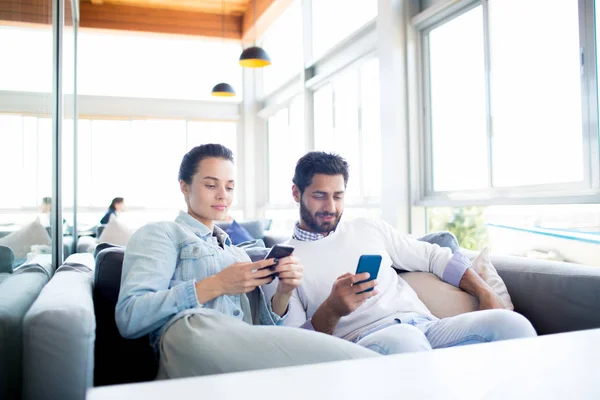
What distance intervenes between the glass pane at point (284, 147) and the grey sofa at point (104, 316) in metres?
5.88

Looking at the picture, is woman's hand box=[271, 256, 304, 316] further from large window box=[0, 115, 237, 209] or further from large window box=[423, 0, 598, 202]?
large window box=[0, 115, 237, 209]

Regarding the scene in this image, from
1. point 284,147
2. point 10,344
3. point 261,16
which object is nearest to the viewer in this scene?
point 10,344

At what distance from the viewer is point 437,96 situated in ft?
15.6

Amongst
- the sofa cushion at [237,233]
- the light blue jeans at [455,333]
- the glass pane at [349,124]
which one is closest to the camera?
the light blue jeans at [455,333]

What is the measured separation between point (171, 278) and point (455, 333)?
0.91m

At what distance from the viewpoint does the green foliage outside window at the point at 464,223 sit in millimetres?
4383

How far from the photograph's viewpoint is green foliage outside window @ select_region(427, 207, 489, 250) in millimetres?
4383

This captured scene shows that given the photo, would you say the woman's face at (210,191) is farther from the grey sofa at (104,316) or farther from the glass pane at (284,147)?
the glass pane at (284,147)

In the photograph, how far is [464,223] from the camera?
14.9 ft

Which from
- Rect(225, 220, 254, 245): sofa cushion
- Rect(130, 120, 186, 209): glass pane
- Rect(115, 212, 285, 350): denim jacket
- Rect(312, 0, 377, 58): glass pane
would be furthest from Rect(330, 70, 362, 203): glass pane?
Rect(115, 212, 285, 350): denim jacket

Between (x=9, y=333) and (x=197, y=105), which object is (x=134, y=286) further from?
(x=197, y=105)

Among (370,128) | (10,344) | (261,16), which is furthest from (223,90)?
(10,344)

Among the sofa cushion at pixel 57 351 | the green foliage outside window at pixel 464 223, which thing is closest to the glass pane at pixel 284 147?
the green foliage outside window at pixel 464 223

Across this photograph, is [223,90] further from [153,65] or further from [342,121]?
[153,65]
